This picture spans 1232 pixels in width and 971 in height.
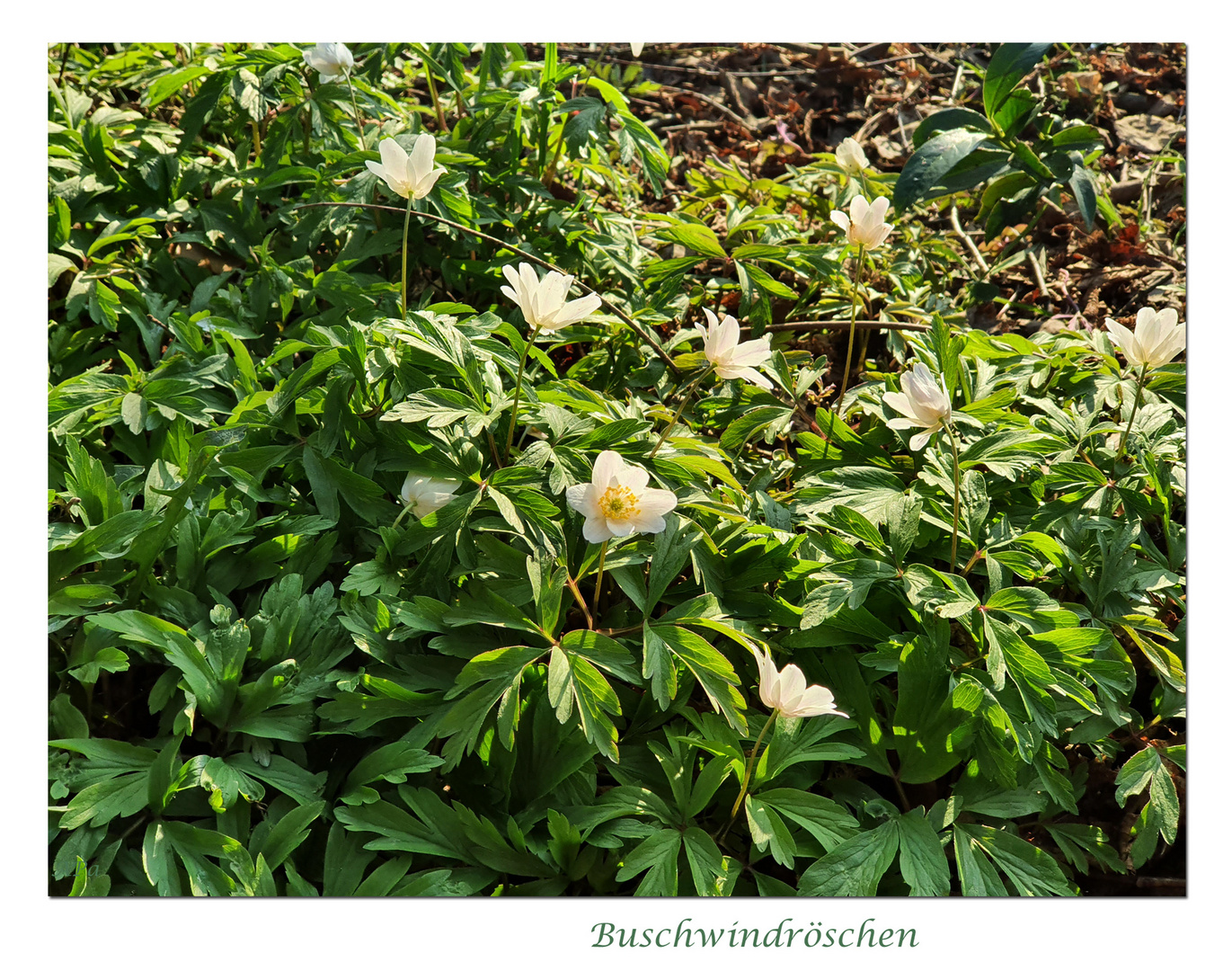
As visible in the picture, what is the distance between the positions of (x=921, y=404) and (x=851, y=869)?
930 millimetres

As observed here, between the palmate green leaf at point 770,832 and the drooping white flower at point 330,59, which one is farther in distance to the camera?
the drooping white flower at point 330,59

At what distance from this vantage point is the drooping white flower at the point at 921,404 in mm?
1895

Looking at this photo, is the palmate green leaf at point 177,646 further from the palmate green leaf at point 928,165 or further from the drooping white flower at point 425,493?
the palmate green leaf at point 928,165

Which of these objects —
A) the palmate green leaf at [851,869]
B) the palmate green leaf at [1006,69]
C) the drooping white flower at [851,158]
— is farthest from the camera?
the drooping white flower at [851,158]

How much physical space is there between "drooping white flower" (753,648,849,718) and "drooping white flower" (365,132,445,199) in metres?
1.30

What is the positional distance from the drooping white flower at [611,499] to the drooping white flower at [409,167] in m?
0.86

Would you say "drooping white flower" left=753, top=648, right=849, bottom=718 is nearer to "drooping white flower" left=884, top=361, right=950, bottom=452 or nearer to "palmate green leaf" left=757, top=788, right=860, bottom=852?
"palmate green leaf" left=757, top=788, right=860, bottom=852

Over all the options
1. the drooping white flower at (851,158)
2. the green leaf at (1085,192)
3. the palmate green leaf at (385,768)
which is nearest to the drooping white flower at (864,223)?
the green leaf at (1085,192)

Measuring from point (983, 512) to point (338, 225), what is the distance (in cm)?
202

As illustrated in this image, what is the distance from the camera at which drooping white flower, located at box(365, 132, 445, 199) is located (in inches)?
80.1

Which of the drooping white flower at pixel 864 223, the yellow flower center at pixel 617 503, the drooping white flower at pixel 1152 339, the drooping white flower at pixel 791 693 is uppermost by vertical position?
the drooping white flower at pixel 864 223

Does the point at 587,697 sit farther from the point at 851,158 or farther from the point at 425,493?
the point at 851,158

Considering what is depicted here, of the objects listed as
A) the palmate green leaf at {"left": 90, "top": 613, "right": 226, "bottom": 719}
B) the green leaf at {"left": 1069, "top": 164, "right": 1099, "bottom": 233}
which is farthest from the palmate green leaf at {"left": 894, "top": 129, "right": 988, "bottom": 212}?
the palmate green leaf at {"left": 90, "top": 613, "right": 226, "bottom": 719}
